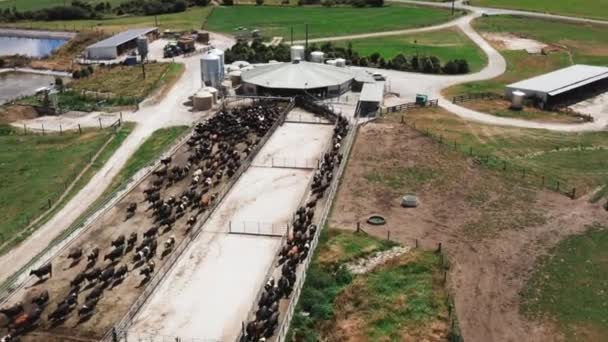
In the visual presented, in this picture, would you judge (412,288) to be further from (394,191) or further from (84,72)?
(84,72)

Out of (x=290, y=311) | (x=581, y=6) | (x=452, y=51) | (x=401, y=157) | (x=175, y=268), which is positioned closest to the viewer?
(x=290, y=311)

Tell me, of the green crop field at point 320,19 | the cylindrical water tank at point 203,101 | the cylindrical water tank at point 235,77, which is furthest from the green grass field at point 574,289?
the green crop field at point 320,19

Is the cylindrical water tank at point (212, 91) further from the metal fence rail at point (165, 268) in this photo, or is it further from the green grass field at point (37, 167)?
the metal fence rail at point (165, 268)

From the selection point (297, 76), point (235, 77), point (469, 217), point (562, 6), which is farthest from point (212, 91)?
point (562, 6)

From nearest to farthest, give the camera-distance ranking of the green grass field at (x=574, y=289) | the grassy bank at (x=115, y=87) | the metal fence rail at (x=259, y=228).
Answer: the green grass field at (x=574, y=289) → the metal fence rail at (x=259, y=228) → the grassy bank at (x=115, y=87)

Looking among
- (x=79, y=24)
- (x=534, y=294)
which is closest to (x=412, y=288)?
(x=534, y=294)

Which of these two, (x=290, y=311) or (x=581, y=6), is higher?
(x=581, y=6)
